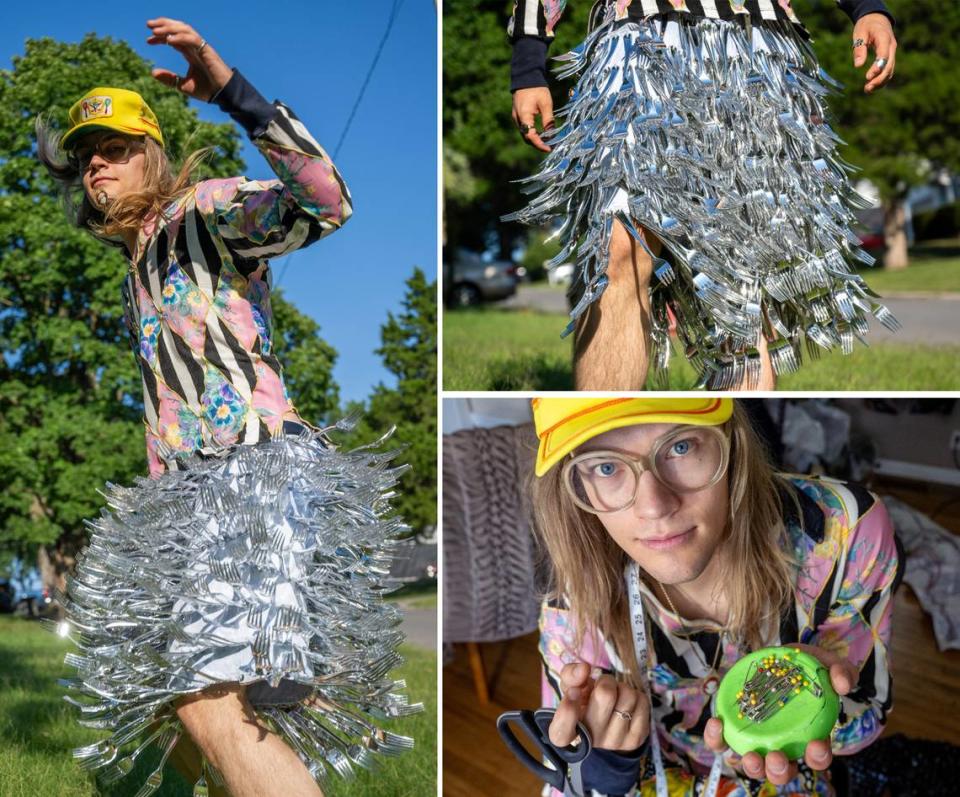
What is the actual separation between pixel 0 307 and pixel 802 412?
6.78 metres

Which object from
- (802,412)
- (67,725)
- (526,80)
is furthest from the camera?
(802,412)

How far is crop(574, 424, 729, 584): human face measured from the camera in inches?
59.0

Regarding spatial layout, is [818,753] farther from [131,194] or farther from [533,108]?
[131,194]

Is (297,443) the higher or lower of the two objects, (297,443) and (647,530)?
the higher

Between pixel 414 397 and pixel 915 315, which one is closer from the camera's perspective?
pixel 915 315

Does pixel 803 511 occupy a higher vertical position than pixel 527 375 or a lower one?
lower

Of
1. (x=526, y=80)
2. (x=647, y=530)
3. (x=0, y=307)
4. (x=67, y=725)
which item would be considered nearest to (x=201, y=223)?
(x=526, y=80)

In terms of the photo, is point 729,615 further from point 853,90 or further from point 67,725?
point 853,90

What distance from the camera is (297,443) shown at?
5.29ft

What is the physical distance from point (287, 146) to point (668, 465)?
A: 0.75 meters

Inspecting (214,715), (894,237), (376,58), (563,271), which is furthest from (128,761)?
(894,237)

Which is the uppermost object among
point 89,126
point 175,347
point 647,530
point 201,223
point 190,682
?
point 89,126

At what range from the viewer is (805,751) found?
1372mm

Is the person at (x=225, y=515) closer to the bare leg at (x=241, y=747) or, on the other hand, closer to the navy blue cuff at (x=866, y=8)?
the bare leg at (x=241, y=747)
